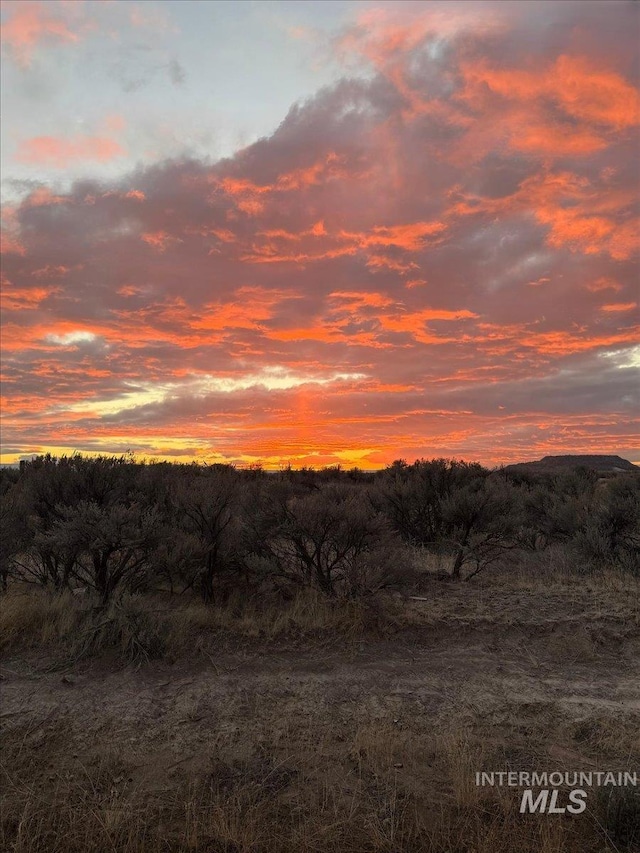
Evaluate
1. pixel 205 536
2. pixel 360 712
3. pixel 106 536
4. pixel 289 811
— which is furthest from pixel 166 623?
pixel 289 811

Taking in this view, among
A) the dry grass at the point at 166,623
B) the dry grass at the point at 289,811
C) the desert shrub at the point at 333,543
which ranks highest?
the desert shrub at the point at 333,543

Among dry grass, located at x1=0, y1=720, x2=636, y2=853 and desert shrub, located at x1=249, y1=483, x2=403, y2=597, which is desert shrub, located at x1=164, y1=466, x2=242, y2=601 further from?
dry grass, located at x1=0, y1=720, x2=636, y2=853

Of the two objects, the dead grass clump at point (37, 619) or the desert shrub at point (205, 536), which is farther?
the desert shrub at point (205, 536)

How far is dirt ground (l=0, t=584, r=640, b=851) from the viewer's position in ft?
14.1

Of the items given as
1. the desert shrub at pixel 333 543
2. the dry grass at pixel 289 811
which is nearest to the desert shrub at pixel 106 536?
the desert shrub at pixel 333 543

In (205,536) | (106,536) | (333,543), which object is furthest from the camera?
(205,536)

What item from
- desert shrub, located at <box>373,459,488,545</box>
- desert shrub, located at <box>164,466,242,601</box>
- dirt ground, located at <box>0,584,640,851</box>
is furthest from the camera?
desert shrub, located at <box>373,459,488,545</box>

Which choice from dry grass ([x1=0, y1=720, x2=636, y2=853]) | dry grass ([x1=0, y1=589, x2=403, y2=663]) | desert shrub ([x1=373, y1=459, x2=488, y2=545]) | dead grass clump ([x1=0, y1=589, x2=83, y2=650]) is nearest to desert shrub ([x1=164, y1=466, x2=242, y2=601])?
dry grass ([x1=0, y1=589, x2=403, y2=663])

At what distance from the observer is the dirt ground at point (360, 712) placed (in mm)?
4285

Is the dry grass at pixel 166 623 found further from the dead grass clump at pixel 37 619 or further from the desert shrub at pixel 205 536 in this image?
the desert shrub at pixel 205 536

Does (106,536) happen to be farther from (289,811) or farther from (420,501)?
(420,501)

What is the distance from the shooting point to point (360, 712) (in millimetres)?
5258

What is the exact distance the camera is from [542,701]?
5.44m

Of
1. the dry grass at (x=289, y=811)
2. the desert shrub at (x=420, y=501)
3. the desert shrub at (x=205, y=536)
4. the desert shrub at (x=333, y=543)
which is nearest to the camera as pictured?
the dry grass at (x=289, y=811)
